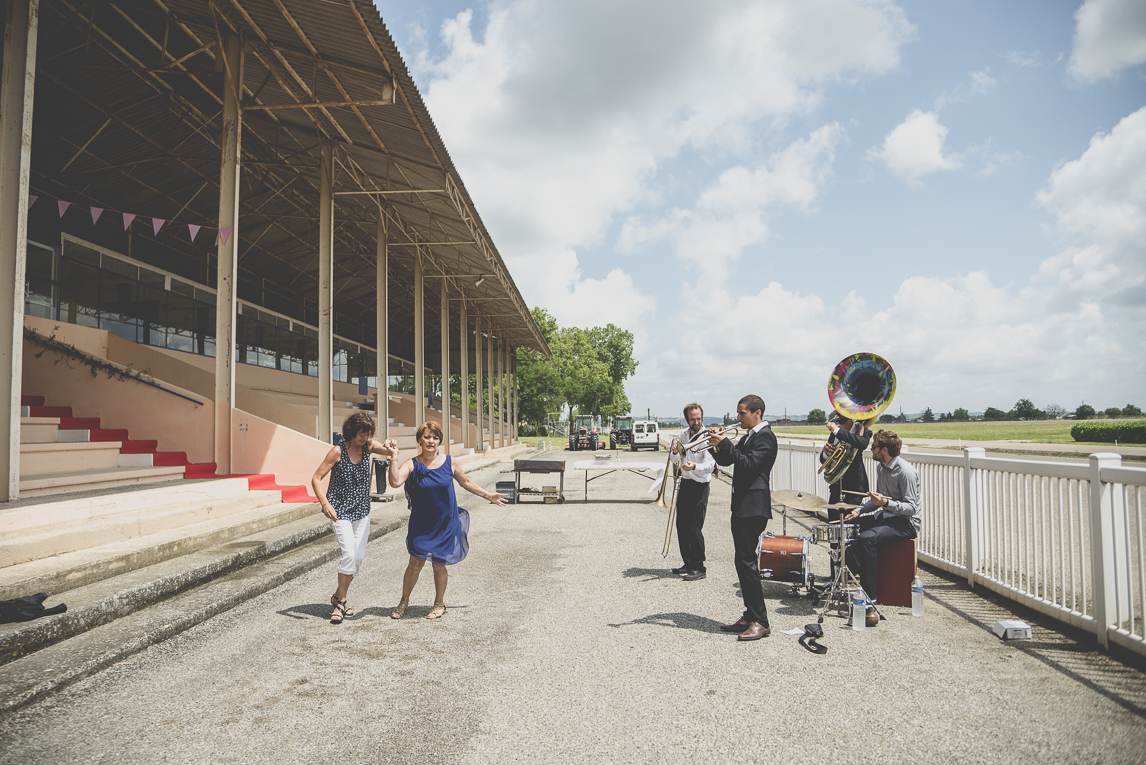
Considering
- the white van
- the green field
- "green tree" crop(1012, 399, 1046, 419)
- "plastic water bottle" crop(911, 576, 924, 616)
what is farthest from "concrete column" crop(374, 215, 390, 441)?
"green tree" crop(1012, 399, 1046, 419)

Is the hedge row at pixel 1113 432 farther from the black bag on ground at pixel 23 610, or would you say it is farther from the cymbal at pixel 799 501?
the black bag on ground at pixel 23 610

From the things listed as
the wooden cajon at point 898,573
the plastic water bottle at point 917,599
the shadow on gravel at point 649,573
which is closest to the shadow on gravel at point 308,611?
the shadow on gravel at point 649,573

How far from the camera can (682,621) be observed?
5336 millimetres

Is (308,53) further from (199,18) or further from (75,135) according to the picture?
(75,135)

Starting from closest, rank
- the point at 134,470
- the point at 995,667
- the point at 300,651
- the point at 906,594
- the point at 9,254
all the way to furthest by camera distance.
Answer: the point at 995,667, the point at 300,651, the point at 906,594, the point at 9,254, the point at 134,470

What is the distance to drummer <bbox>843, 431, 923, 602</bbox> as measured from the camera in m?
5.47

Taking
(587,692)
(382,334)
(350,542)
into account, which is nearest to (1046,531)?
(587,692)

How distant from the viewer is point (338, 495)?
5582mm

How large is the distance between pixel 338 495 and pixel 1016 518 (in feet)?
19.7

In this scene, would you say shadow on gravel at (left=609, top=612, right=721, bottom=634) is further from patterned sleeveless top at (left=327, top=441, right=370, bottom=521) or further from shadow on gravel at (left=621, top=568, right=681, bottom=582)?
patterned sleeveless top at (left=327, top=441, right=370, bottom=521)

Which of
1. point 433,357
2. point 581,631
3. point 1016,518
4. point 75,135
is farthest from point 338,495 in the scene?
point 433,357

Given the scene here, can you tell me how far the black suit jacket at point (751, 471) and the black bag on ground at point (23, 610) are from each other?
5242 millimetres

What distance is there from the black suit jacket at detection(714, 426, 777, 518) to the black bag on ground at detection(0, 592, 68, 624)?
17.2 feet

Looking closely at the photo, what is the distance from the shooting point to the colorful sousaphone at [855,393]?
5812mm
